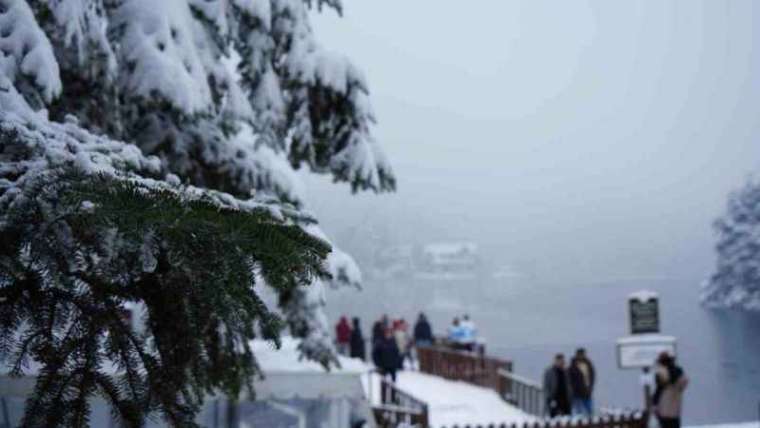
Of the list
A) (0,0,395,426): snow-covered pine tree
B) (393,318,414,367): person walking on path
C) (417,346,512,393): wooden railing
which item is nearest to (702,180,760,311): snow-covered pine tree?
(393,318,414,367): person walking on path

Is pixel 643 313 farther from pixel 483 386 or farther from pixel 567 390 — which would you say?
pixel 483 386

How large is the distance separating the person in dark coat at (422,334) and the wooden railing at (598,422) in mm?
12279

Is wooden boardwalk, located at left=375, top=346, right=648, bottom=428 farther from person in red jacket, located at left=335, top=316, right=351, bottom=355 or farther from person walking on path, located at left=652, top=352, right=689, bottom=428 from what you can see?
person in red jacket, located at left=335, top=316, right=351, bottom=355

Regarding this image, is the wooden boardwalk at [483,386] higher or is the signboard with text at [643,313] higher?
the signboard with text at [643,313]

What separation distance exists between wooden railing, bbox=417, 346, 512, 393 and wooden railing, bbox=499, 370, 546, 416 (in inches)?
6.5

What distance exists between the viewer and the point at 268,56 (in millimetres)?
7660

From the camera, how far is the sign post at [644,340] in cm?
1360

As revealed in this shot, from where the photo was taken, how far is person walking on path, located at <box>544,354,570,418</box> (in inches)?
573

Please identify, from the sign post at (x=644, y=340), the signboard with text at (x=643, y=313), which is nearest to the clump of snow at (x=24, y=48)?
the sign post at (x=644, y=340)

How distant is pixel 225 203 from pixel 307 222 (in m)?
0.73

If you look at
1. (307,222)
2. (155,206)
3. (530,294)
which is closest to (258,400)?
(307,222)

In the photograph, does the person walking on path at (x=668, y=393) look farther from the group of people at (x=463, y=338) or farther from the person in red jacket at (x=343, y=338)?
the person in red jacket at (x=343, y=338)

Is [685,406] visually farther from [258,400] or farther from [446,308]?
[446,308]

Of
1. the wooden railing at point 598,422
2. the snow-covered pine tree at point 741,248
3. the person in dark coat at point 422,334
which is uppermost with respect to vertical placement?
the snow-covered pine tree at point 741,248
